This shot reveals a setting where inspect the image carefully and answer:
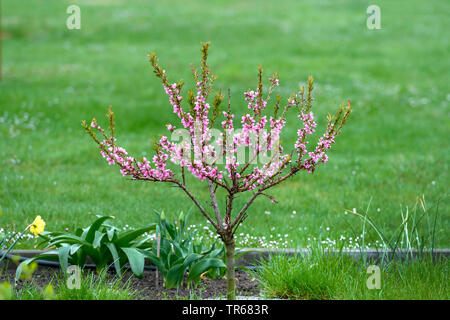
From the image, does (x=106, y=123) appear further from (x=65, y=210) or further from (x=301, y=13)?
(x=301, y=13)

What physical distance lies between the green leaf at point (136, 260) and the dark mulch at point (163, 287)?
0.15 m

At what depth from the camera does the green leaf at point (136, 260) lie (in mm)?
4492

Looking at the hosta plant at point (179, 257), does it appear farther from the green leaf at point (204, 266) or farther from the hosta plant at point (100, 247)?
the hosta plant at point (100, 247)

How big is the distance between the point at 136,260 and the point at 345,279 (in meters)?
1.65

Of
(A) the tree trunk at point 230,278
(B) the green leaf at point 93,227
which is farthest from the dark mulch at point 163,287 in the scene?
(B) the green leaf at point 93,227

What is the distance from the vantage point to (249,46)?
18.1 meters

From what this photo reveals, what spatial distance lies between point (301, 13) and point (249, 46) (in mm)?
6593

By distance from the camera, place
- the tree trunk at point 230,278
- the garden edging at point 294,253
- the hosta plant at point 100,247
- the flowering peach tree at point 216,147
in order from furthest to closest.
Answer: the garden edging at point 294,253 → the hosta plant at point 100,247 → the tree trunk at point 230,278 → the flowering peach tree at point 216,147

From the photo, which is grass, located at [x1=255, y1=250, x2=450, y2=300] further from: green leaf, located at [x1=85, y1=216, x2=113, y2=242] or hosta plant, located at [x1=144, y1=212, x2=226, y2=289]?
green leaf, located at [x1=85, y1=216, x2=113, y2=242]

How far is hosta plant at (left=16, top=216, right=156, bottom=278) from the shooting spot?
4.58m

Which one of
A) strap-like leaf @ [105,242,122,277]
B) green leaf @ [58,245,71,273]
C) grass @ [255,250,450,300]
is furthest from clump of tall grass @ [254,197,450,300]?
green leaf @ [58,245,71,273]

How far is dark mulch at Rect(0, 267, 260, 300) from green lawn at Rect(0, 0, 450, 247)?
0.89 metres

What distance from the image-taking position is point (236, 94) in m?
12.9
